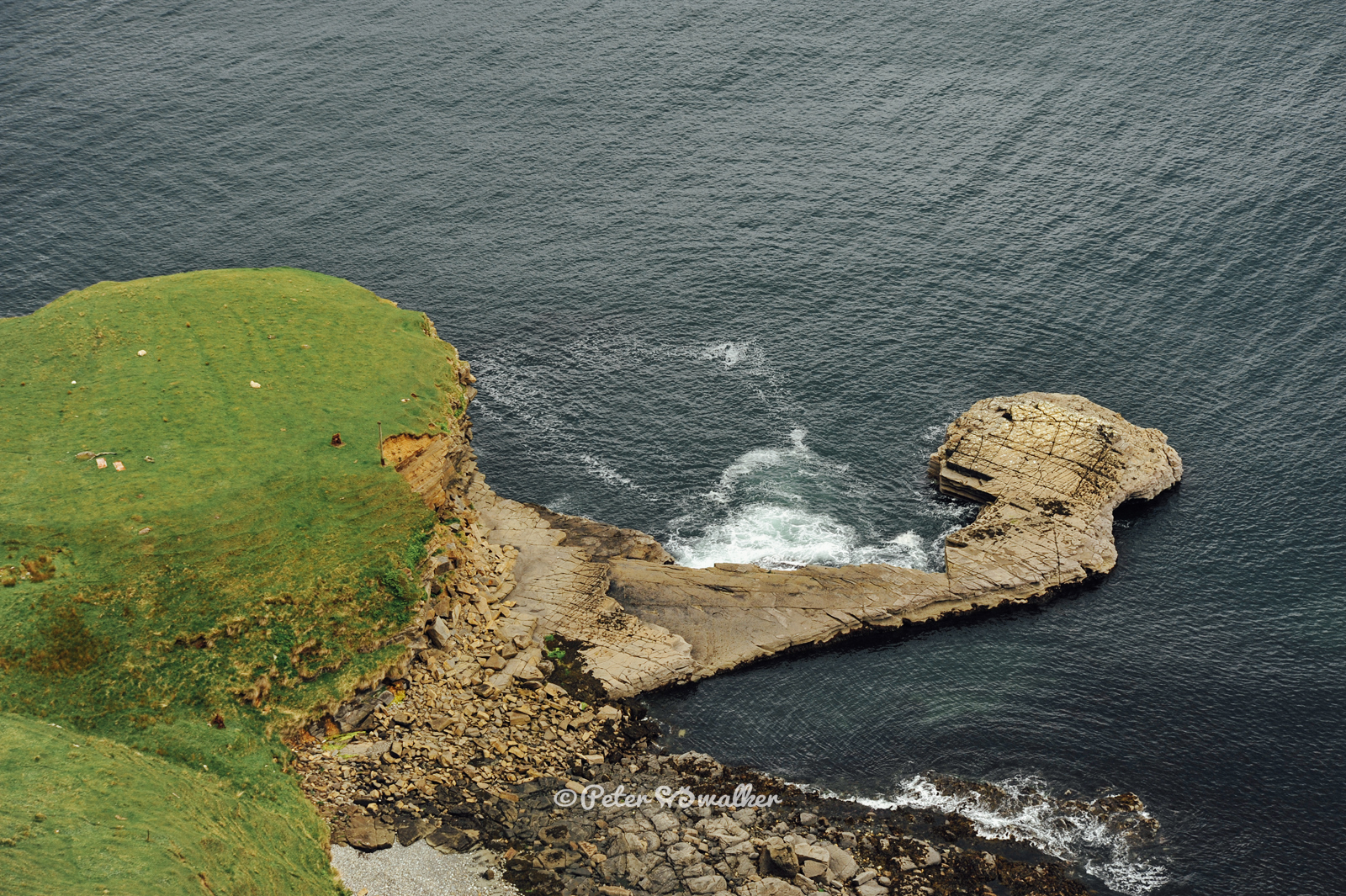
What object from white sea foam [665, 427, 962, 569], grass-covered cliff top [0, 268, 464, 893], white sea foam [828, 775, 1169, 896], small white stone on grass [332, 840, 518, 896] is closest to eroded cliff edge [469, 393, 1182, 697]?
white sea foam [665, 427, 962, 569]

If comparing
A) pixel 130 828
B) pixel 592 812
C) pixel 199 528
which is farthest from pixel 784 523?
pixel 130 828

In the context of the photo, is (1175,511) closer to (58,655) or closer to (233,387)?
(233,387)

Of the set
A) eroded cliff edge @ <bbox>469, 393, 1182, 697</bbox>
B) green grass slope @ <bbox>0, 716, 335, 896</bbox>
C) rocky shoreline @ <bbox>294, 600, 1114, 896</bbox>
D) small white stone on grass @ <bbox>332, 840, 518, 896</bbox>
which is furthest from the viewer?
eroded cliff edge @ <bbox>469, 393, 1182, 697</bbox>

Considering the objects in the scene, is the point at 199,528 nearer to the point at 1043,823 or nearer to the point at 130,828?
the point at 130,828

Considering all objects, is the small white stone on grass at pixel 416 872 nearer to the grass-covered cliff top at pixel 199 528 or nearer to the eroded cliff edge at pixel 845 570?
the grass-covered cliff top at pixel 199 528

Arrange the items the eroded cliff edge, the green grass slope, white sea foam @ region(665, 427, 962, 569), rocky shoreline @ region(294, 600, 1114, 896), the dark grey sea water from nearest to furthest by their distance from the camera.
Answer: the green grass slope
rocky shoreline @ region(294, 600, 1114, 896)
the dark grey sea water
the eroded cliff edge
white sea foam @ region(665, 427, 962, 569)

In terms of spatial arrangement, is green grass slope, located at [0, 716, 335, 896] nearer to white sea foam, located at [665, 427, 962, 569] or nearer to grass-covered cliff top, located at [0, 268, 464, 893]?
grass-covered cliff top, located at [0, 268, 464, 893]
